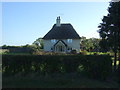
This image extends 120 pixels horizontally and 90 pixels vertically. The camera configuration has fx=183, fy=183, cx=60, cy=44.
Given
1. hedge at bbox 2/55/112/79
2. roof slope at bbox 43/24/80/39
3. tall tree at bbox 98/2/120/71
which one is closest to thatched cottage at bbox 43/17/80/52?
roof slope at bbox 43/24/80/39

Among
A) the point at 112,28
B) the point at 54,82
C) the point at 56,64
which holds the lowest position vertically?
the point at 54,82

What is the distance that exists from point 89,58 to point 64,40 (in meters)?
39.5

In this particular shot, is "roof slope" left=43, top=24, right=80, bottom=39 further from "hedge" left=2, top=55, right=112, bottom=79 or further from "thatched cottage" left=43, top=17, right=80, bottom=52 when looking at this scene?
"hedge" left=2, top=55, right=112, bottom=79

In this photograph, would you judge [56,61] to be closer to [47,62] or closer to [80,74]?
[47,62]

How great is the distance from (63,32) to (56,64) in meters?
40.2

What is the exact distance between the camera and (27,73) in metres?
10.0

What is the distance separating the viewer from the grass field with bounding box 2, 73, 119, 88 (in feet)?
29.5

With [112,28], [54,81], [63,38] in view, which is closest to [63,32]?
[63,38]

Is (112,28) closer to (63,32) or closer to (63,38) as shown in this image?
(63,38)

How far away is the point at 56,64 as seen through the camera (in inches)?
400

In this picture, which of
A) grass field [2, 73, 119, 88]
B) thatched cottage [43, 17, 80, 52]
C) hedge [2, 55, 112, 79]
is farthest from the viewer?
thatched cottage [43, 17, 80, 52]

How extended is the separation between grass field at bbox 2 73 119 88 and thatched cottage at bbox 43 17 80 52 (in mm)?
38920

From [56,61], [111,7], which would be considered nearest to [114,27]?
[111,7]

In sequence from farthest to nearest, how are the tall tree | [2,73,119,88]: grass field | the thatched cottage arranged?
the thatched cottage → the tall tree → [2,73,119,88]: grass field
